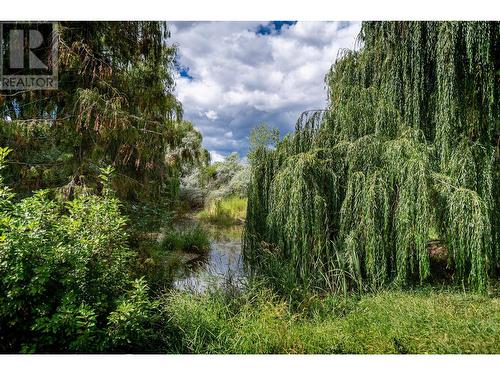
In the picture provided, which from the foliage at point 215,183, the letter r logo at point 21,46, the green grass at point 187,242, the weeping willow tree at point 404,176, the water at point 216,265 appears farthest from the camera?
the foliage at point 215,183

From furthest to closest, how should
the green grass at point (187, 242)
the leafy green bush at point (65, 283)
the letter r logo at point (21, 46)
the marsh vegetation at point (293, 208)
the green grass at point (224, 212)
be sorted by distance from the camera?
1. the green grass at point (224, 212)
2. the green grass at point (187, 242)
3. the letter r logo at point (21, 46)
4. the marsh vegetation at point (293, 208)
5. the leafy green bush at point (65, 283)

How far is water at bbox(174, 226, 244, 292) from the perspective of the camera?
9.23 feet

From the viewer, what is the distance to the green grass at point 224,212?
726 cm

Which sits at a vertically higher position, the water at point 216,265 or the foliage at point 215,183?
the foliage at point 215,183

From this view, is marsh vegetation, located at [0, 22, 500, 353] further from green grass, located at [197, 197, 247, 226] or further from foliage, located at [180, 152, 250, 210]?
foliage, located at [180, 152, 250, 210]

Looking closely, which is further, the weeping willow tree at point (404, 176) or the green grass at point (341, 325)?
the weeping willow tree at point (404, 176)

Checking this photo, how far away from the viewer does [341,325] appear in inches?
88.1

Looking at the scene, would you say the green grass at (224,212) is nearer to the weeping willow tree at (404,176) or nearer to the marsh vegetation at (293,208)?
the marsh vegetation at (293,208)

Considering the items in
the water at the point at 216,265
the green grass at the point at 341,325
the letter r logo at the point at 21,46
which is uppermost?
the letter r logo at the point at 21,46

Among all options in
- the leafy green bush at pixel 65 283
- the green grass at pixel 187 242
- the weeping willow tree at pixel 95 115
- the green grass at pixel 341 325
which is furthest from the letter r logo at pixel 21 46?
the green grass at pixel 187 242

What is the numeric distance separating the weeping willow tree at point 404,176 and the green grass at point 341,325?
276 millimetres

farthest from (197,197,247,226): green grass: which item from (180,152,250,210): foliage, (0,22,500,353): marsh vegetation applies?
(0,22,500,353): marsh vegetation

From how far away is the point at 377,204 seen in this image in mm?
2715

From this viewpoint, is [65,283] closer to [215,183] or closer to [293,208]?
[293,208]
